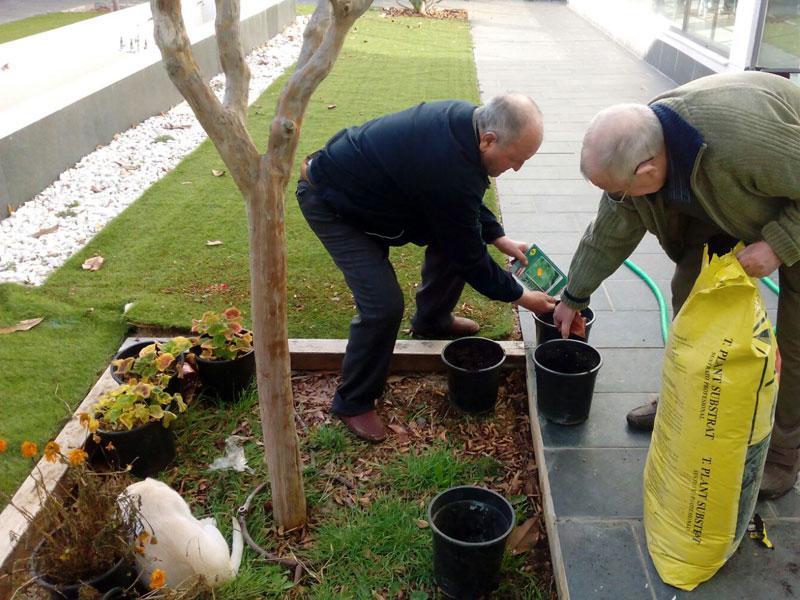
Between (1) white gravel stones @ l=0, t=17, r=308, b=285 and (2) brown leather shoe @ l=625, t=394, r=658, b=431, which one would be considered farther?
(1) white gravel stones @ l=0, t=17, r=308, b=285

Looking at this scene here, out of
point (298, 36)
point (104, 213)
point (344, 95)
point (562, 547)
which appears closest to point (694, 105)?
point (562, 547)

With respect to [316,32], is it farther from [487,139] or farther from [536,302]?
[536,302]

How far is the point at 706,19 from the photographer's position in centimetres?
1002

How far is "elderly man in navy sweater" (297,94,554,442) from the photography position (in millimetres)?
2936

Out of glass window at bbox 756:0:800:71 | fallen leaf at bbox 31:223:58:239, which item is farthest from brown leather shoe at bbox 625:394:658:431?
glass window at bbox 756:0:800:71

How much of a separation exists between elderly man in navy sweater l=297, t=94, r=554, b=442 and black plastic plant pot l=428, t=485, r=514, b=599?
0.84m

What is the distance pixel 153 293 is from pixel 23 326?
2.59 feet

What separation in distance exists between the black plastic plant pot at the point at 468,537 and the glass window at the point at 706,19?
8.29 m

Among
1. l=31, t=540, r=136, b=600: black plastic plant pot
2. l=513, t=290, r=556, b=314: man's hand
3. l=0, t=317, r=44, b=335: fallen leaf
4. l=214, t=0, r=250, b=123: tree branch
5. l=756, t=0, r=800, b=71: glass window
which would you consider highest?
l=214, t=0, r=250, b=123: tree branch

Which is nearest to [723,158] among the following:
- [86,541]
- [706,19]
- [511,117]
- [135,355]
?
[511,117]

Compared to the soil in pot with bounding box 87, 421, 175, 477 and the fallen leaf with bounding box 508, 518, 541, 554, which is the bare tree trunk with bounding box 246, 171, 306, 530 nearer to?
the soil in pot with bounding box 87, 421, 175, 477

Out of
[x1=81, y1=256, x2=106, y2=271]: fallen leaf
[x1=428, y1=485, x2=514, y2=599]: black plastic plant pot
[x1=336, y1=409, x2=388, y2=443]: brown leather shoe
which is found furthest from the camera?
[x1=81, y1=256, x2=106, y2=271]: fallen leaf

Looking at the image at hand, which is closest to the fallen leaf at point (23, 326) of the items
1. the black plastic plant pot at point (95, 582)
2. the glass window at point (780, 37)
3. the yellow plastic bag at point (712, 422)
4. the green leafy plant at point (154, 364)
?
the green leafy plant at point (154, 364)

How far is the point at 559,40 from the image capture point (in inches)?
610
